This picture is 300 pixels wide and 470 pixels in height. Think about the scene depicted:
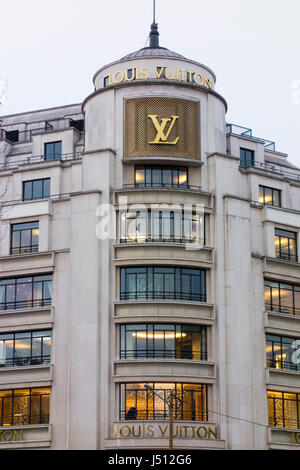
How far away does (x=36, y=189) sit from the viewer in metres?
80.4

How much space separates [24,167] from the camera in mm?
81500

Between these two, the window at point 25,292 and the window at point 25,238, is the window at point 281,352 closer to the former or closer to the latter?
the window at point 25,292

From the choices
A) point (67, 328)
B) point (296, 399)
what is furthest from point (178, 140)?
point (296, 399)

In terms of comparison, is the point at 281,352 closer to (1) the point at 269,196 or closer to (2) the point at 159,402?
(2) the point at 159,402

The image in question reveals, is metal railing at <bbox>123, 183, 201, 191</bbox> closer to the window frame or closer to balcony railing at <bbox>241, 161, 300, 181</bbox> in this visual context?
balcony railing at <bbox>241, 161, 300, 181</bbox>

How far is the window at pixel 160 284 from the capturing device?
241ft

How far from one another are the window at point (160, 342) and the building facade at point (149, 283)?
0.34ft

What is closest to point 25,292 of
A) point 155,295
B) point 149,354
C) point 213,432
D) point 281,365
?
point 155,295

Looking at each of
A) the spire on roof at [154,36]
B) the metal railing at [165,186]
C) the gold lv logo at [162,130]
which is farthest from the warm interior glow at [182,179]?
the spire on roof at [154,36]

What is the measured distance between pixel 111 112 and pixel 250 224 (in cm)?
1419

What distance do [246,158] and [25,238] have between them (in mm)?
20479

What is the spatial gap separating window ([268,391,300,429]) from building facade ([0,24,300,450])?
126 millimetres

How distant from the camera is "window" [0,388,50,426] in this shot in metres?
73.4

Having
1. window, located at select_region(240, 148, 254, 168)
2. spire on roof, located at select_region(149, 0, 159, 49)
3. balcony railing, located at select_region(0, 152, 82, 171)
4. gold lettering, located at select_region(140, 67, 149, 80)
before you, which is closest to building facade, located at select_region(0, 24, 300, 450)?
gold lettering, located at select_region(140, 67, 149, 80)
